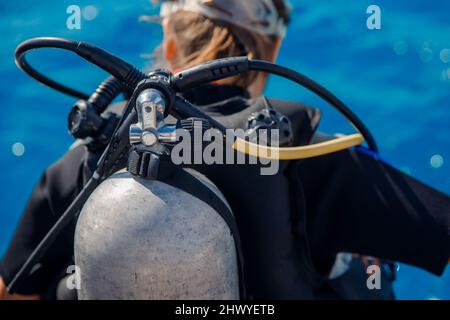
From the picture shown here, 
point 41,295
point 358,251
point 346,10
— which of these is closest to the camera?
point 358,251

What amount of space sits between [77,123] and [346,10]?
304 cm

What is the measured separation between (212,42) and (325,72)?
2.45 meters

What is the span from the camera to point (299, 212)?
119 centimetres

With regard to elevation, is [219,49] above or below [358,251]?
above

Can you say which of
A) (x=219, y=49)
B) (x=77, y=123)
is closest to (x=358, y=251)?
(x=219, y=49)

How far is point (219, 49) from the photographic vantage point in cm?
130

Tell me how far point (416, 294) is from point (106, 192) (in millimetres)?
2139

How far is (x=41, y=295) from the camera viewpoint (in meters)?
1.39

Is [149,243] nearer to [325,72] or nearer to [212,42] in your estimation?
[212,42]

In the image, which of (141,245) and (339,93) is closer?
(141,245)

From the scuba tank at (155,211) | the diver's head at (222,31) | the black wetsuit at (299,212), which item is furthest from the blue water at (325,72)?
the scuba tank at (155,211)
